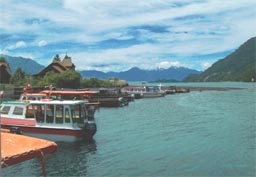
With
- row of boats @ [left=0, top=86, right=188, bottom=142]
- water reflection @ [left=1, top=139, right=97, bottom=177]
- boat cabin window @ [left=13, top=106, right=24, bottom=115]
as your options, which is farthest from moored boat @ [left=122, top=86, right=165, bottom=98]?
water reflection @ [left=1, top=139, right=97, bottom=177]

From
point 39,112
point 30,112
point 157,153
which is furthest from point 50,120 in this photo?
point 157,153

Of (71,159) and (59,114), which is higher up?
(59,114)

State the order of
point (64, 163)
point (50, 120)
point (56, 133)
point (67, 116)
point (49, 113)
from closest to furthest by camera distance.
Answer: point (64, 163) → point (56, 133) → point (67, 116) → point (50, 120) → point (49, 113)

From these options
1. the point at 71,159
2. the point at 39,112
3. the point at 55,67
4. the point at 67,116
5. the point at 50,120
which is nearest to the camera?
the point at 71,159

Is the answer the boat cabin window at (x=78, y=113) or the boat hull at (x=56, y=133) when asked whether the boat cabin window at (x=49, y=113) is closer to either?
the boat hull at (x=56, y=133)

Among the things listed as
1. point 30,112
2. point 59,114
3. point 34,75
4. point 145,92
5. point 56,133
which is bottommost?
point 56,133

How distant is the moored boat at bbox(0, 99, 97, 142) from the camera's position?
24266 mm

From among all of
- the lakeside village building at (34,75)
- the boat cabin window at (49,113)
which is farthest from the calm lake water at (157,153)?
the lakeside village building at (34,75)

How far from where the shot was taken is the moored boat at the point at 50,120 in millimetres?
24266

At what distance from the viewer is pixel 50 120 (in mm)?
24609

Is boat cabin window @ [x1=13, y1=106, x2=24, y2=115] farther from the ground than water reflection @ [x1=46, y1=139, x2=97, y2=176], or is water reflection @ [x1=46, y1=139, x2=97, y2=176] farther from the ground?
boat cabin window @ [x1=13, y1=106, x2=24, y2=115]

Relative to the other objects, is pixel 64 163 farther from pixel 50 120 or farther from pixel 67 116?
pixel 50 120

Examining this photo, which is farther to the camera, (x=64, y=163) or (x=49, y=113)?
(x=49, y=113)

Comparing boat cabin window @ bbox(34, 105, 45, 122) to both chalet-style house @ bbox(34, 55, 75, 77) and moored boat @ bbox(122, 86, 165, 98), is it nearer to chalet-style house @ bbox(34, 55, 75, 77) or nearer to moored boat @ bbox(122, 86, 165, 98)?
moored boat @ bbox(122, 86, 165, 98)
